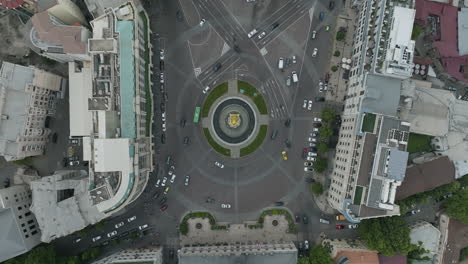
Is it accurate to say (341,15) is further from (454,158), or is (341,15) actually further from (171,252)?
(171,252)

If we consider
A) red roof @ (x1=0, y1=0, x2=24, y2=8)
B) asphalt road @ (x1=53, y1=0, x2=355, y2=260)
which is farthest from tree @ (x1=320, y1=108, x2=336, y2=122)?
red roof @ (x1=0, y1=0, x2=24, y2=8)

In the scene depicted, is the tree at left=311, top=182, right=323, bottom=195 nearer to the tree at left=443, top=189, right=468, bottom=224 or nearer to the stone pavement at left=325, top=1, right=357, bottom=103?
the stone pavement at left=325, top=1, right=357, bottom=103

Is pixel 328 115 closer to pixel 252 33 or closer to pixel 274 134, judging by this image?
pixel 274 134

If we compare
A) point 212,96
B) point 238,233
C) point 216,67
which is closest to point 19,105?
point 212,96

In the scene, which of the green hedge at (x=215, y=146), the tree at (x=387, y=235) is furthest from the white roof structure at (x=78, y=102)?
the tree at (x=387, y=235)

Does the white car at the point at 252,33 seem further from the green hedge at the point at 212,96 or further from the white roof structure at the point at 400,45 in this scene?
the white roof structure at the point at 400,45

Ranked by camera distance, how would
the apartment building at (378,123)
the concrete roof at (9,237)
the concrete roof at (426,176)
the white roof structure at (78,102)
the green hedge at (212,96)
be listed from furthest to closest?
the green hedge at (212,96) < the concrete roof at (426,176) < the white roof structure at (78,102) < the concrete roof at (9,237) < the apartment building at (378,123)
